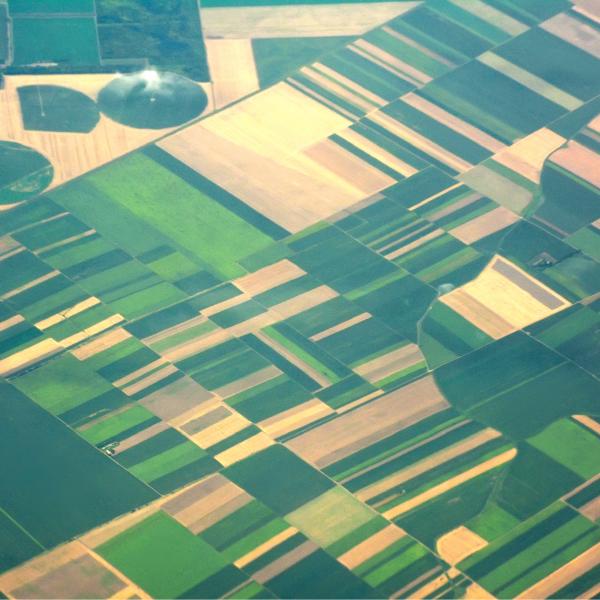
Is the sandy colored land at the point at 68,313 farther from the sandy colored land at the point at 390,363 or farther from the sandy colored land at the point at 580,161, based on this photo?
the sandy colored land at the point at 580,161

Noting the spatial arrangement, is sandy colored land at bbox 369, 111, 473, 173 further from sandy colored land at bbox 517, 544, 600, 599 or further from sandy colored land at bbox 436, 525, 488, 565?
sandy colored land at bbox 517, 544, 600, 599

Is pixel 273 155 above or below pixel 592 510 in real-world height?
above

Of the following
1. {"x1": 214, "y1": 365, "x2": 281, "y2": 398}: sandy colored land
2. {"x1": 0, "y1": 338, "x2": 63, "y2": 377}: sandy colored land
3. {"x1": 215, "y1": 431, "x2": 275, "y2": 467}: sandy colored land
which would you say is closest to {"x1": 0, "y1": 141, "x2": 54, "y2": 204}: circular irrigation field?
{"x1": 0, "y1": 338, "x2": 63, "y2": 377}: sandy colored land

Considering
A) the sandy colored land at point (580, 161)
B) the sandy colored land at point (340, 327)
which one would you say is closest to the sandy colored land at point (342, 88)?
the sandy colored land at point (580, 161)

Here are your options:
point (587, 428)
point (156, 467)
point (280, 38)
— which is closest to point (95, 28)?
point (280, 38)

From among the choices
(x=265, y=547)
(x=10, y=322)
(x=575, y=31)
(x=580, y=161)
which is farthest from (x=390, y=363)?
(x=575, y=31)

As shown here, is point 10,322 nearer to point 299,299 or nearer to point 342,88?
point 299,299
